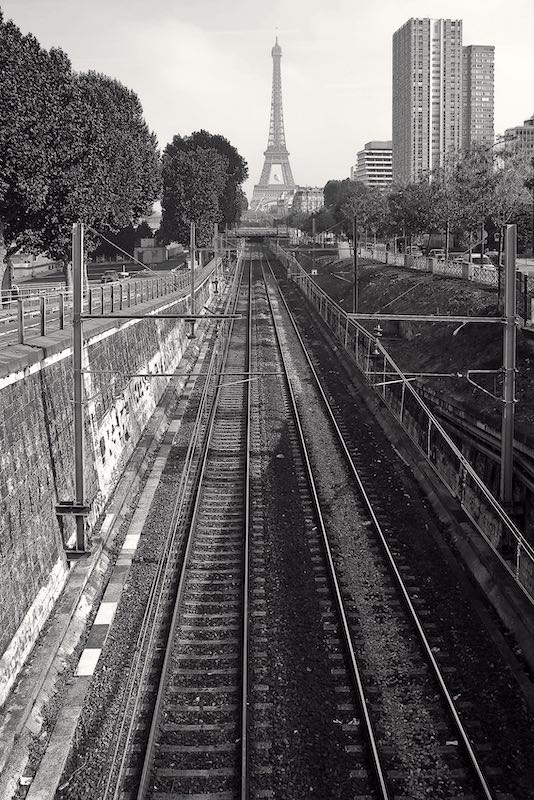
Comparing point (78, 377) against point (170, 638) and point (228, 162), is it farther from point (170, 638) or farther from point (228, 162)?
point (228, 162)

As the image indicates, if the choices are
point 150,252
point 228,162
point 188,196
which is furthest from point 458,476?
point 228,162

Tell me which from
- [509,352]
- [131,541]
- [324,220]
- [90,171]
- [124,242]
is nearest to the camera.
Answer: [509,352]

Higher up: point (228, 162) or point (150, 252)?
point (228, 162)

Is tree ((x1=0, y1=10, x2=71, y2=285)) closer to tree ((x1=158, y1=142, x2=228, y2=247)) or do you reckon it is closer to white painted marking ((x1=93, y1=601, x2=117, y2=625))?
white painted marking ((x1=93, y1=601, x2=117, y2=625))

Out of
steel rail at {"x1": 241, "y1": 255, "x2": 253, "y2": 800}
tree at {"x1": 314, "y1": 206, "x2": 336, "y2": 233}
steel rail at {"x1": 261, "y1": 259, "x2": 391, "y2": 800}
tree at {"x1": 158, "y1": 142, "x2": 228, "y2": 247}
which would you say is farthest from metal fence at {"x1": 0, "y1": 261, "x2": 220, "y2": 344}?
tree at {"x1": 314, "y1": 206, "x2": 336, "y2": 233}

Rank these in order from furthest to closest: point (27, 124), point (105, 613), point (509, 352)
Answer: point (27, 124)
point (509, 352)
point (105, 613)

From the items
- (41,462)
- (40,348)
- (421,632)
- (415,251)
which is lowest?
(421,632)

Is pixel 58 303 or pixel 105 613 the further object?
pixel 58 303
